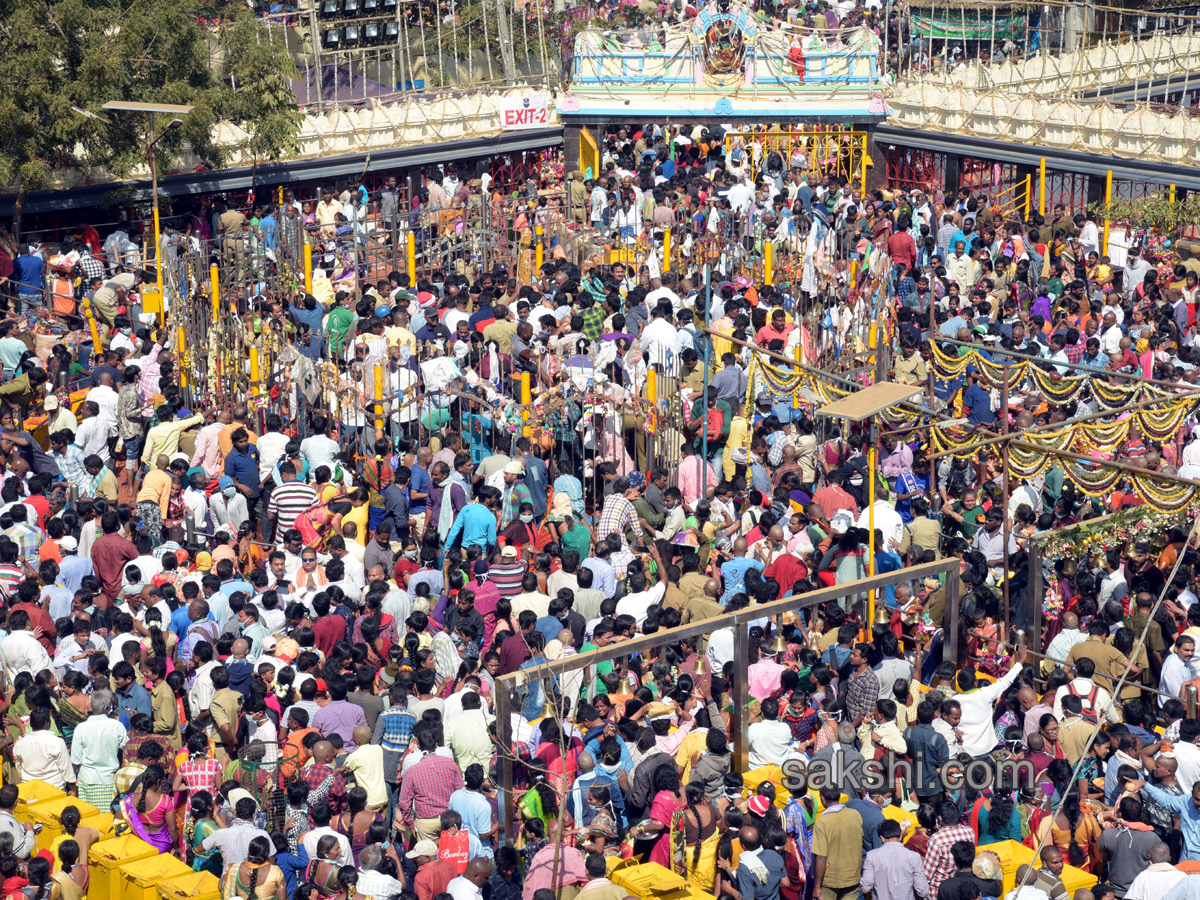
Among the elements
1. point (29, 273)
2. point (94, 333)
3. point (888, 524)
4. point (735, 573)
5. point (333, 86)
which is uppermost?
point (333, 86)

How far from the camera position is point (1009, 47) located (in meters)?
34.0

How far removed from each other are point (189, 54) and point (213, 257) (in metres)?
5.34

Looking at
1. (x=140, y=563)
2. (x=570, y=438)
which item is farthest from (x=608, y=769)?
(x=570, y=438)

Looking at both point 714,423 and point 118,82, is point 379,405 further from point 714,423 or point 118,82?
point 118,82

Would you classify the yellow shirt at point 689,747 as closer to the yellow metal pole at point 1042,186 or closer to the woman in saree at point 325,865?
the woman in saree at point 325,865

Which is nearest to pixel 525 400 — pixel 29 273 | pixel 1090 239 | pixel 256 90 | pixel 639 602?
pixel 639 602

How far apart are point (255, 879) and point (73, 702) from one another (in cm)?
265

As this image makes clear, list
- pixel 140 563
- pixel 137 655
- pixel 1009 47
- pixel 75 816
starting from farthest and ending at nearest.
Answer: pixel 1009 47 → pixel 140 563 → pixel 137 655 → pixel 75 816

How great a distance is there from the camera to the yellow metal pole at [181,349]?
18.0 metres

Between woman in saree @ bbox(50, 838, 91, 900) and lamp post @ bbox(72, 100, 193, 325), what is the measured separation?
10522 mm

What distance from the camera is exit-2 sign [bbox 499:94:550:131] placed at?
29.2 metres

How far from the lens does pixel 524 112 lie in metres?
29.4

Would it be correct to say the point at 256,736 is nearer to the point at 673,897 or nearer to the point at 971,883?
the point at 673,897

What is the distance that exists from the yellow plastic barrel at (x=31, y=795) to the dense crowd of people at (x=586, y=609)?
277 millimetres
